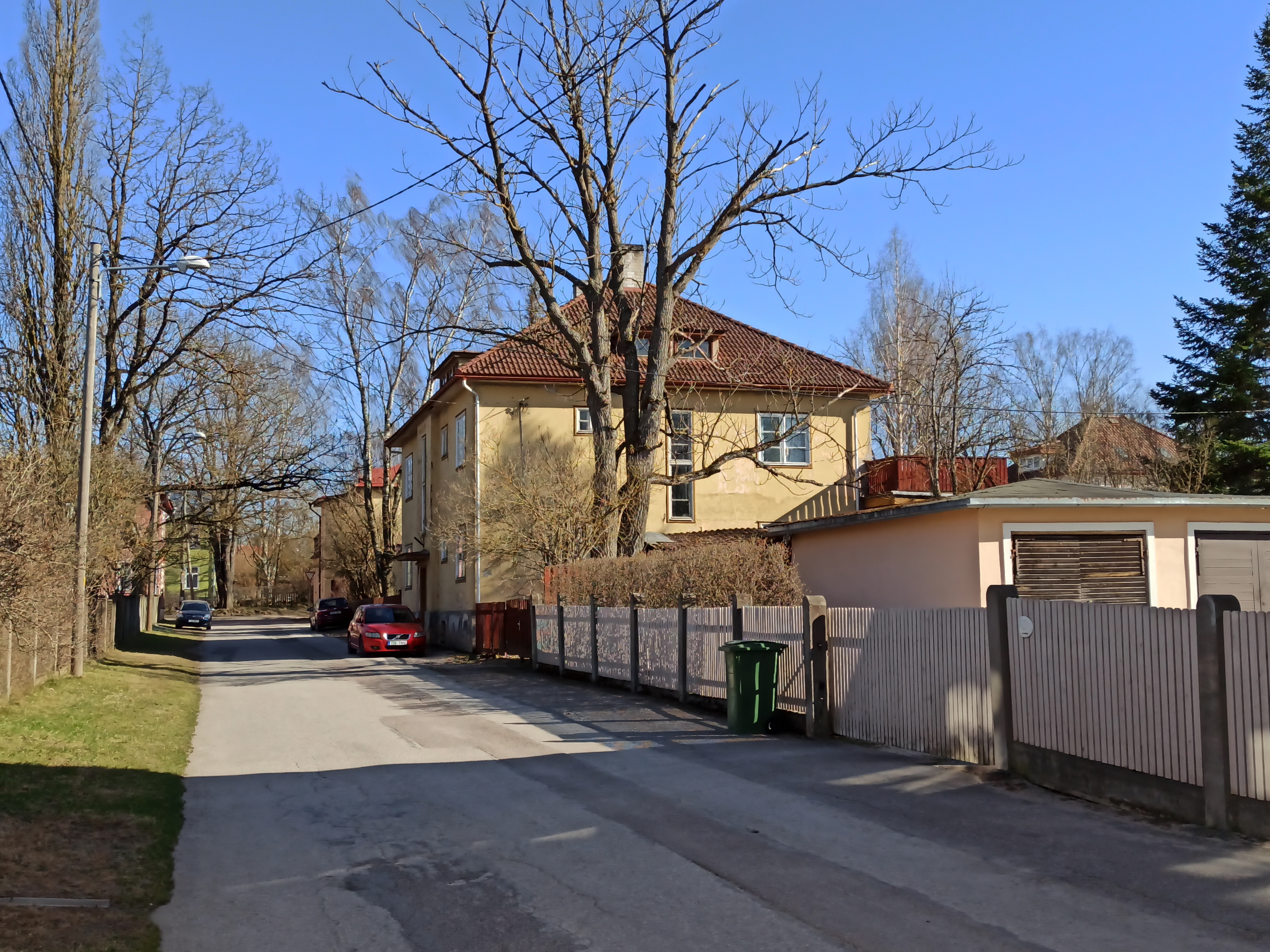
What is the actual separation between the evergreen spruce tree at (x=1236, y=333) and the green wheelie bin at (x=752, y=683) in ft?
85.3

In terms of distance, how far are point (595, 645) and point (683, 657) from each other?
13.6 ft

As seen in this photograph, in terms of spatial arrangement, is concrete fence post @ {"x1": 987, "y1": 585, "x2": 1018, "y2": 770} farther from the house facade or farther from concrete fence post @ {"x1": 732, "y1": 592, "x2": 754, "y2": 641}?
the house facade

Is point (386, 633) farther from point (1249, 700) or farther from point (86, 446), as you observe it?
point (1249, 700)

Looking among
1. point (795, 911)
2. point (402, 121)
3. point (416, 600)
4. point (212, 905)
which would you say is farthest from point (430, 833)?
point (416, 600)

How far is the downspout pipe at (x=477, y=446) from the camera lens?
31.0 m

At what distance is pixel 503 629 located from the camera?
2706cm

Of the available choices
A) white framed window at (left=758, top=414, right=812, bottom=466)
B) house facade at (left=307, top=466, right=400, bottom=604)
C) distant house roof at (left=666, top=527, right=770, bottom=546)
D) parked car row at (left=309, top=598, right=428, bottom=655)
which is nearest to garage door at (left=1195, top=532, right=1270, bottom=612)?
distant house roof at (left=666, top=527, right=770, bottom=546)

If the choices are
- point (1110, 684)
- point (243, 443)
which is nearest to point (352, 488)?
point (243, 443)

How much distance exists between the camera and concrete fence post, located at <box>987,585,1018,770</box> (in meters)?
9.54

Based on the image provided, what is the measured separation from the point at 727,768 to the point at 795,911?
4.55 meters

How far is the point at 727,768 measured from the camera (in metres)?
10.5

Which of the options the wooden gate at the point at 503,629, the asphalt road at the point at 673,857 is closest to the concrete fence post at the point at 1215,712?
the asphalt road at the point at 673,857

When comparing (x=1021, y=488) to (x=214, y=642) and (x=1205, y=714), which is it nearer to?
(x=1205, y=714)

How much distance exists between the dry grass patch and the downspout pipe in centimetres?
1500
